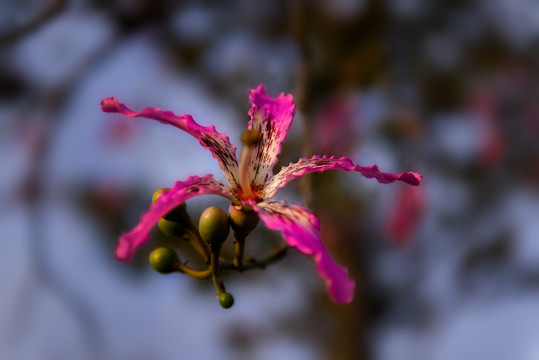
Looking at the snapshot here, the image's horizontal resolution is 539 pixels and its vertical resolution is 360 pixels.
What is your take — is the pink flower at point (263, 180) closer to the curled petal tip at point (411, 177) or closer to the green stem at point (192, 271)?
the curled petal tip at point (411, 177)

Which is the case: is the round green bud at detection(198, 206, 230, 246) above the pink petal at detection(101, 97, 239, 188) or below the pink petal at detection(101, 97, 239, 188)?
below

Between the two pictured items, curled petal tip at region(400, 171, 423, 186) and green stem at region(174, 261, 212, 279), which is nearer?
curled petal tip at region(400, 171, 423, 186)

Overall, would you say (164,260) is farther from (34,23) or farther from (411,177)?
(34,23)

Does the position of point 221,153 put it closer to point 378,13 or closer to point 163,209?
point 163,209

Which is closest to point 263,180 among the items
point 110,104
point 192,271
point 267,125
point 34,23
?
point 267,125

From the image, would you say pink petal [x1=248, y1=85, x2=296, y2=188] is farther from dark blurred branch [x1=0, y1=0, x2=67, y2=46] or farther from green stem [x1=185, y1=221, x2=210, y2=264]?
dark blurred branch [x1=0, y1=0, x2=67, y2=46]

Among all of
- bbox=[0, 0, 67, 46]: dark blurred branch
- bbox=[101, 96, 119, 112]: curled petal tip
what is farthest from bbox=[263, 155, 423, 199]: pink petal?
bbox=[0, 0, 67, 46]: dark blurred branch

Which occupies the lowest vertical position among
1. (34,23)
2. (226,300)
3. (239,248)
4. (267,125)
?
(226,300)
